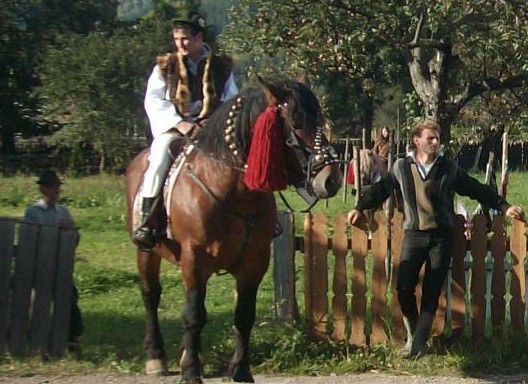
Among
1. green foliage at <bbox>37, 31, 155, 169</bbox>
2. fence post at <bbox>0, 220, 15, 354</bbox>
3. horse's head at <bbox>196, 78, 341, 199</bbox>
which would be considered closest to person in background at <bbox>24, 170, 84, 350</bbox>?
fence post at <bbox>0, 220, 15, 354</bbox>

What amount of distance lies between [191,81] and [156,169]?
0.81 meters

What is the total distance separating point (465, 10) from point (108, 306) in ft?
28.4

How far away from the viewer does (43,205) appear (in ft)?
26.9

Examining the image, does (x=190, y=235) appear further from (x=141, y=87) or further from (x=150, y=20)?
(x=150, y=20)

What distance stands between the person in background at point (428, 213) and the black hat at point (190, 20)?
6.13 ft

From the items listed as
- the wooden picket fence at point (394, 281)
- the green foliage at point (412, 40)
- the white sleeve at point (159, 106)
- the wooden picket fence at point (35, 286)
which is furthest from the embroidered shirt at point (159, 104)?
the green foliage at point (412, 40)

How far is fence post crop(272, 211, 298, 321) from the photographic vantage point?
8.18m

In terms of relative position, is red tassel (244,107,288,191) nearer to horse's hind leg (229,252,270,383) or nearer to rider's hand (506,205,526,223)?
horse's hind leg (229,252,270,383)

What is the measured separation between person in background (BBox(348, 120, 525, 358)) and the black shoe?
1617 millimetres

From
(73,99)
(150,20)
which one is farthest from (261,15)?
(150,20)

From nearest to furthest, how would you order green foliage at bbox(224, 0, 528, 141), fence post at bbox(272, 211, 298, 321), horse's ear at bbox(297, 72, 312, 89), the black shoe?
horse's ear at bbox(297, 72, 312, 89) → the black shoe → fence post at bbox(272, 211, 298, 321) → green foliage at bbox(224, 0, 528, 141)

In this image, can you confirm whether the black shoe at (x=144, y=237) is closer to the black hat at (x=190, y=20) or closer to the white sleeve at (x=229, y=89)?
the white sleeve at (x=229, y=89)

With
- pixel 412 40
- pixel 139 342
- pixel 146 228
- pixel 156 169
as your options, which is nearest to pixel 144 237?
pixel 146 228

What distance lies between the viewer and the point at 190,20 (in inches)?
286
